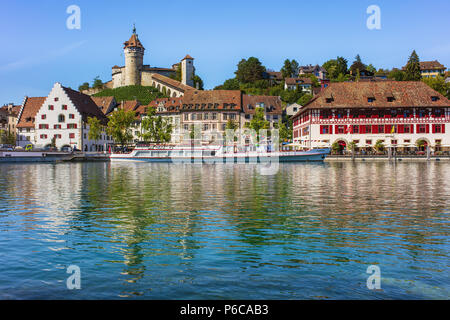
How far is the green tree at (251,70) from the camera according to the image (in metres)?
164

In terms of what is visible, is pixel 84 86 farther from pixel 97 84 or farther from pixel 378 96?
pixel 378 96

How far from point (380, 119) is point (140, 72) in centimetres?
11486

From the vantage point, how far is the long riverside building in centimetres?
7588

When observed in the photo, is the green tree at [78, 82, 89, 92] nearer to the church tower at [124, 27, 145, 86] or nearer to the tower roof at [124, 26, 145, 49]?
the church tower at [124, 27, 145, 86]

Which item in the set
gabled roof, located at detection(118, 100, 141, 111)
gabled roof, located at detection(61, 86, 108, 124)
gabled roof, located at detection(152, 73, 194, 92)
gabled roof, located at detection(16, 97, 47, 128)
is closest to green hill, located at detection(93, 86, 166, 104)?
gabled roof, located at detection(152, 73, 194, 92)

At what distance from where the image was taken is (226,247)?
10.6 m

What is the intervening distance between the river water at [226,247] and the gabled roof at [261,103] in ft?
286

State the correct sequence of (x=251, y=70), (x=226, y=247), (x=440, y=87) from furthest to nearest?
1. (x=251, y=70)
2. (x=440, y=87)
3. (x=226, y=247)

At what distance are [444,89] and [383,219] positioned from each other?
110 meters

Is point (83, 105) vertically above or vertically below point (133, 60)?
below

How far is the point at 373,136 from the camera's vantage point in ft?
252

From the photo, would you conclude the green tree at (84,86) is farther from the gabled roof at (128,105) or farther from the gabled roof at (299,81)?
the gabled roof at (299,81)

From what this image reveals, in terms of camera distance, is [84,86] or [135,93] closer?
[135,93]

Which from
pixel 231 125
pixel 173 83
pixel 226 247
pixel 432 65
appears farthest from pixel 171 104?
pixel 432 65
